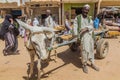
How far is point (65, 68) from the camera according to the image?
7.69 m

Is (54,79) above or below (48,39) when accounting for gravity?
below

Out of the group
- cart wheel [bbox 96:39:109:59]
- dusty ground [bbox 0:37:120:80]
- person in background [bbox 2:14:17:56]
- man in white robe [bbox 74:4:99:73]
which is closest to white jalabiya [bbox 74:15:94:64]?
man in white robe [bbox 74:4:99:73]

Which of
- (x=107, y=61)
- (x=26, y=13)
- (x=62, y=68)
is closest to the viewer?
(x=62, y=68)

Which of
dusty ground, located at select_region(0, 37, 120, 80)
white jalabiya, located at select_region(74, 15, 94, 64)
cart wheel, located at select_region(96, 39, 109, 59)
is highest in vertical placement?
white jalabiya, located at select_region(74, 15, 94, 64)

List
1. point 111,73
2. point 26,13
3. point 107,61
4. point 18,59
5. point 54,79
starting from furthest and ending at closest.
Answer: point 26,13 → point 18,59 → point 107,61 → point 111,73 → point 54,79

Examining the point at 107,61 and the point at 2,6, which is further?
the point at 2,6

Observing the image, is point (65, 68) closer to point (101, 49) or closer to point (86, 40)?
point (86, 40)

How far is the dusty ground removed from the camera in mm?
6969

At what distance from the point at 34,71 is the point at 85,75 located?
154 cm

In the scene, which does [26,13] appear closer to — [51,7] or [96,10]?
[51,7]

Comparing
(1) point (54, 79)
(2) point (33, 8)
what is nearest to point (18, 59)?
(1) point (54, 79)

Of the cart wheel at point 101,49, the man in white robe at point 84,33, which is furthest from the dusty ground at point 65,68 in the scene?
the man in white robe at point 84,33

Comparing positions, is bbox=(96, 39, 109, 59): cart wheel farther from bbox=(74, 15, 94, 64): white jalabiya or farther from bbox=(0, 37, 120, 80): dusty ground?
bbox=(74, 15, 94, 64): white jalabiya

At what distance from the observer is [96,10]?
19.2 metres
